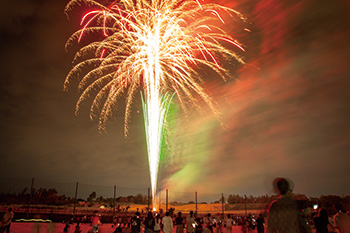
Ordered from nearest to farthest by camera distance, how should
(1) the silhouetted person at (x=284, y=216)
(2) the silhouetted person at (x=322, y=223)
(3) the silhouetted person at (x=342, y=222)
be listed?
(1) the silhouetted person at (x=284, y=216)
(3) the silhouetted person at (x=342, y=222)
(2) the silhouetted person at (x=322, y=223)

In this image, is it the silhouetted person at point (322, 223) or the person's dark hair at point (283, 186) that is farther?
the silhouetted person at point (322, 223)

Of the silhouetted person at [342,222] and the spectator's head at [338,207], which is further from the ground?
the spectator's head at [338,207]

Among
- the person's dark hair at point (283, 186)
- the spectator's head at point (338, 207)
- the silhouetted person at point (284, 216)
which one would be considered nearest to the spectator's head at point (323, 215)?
the spectator's head at point (338, 207)

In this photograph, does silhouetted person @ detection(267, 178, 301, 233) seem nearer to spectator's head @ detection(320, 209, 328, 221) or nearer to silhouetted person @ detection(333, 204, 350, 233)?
silhouetted person @ detection(333, 204, 350, 233)

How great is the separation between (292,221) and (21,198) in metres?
32.3

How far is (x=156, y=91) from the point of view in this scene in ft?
59.0

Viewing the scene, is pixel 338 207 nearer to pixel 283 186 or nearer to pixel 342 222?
pixel 342 222

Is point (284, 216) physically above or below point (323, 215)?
above

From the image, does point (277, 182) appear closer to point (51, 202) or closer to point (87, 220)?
point (87, 220)

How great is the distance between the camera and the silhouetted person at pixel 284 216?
10.9 feet

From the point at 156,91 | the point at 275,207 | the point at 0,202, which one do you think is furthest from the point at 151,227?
the point at 0,202

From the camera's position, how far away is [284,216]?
3330 millimetres

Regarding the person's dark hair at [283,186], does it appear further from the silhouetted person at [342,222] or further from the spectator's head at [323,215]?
the spectator's head at [323,215]

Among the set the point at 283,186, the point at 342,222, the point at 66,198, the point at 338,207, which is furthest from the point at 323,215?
the point at 66,198
